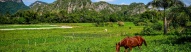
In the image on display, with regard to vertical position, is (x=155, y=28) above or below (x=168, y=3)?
below

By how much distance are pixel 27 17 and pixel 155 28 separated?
112074 mm

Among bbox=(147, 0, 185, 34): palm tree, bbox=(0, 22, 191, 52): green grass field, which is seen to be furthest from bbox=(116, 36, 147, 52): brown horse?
bbox=(147, 0, 185, 34): palm tree

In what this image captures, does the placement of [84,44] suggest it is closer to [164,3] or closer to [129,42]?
[129,42]

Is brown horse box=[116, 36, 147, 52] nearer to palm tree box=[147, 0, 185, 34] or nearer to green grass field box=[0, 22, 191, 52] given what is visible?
green grass field box=[0, 22, 191, 52]

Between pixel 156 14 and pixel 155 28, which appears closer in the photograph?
pixel 155 28

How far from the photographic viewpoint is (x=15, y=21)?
161125 millimetres

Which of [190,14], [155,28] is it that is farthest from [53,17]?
[190,14]

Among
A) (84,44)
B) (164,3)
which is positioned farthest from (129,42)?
(164,3)

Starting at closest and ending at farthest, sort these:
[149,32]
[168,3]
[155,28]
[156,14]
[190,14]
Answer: [190,14] → [168,3] → [149,32] → [155,28] → [156,14]

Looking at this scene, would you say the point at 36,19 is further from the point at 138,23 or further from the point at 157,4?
the point at 157,4

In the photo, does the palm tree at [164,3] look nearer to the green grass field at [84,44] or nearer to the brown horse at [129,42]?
the green grass field at [84,44]

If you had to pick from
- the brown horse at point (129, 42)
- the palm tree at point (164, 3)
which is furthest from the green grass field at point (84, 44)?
the palm tree at point (164, 3)

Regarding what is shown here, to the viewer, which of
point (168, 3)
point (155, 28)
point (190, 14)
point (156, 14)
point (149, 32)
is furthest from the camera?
point (156, 14)

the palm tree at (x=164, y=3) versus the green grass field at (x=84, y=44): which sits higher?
the palm tree at (x=164, y=3)
